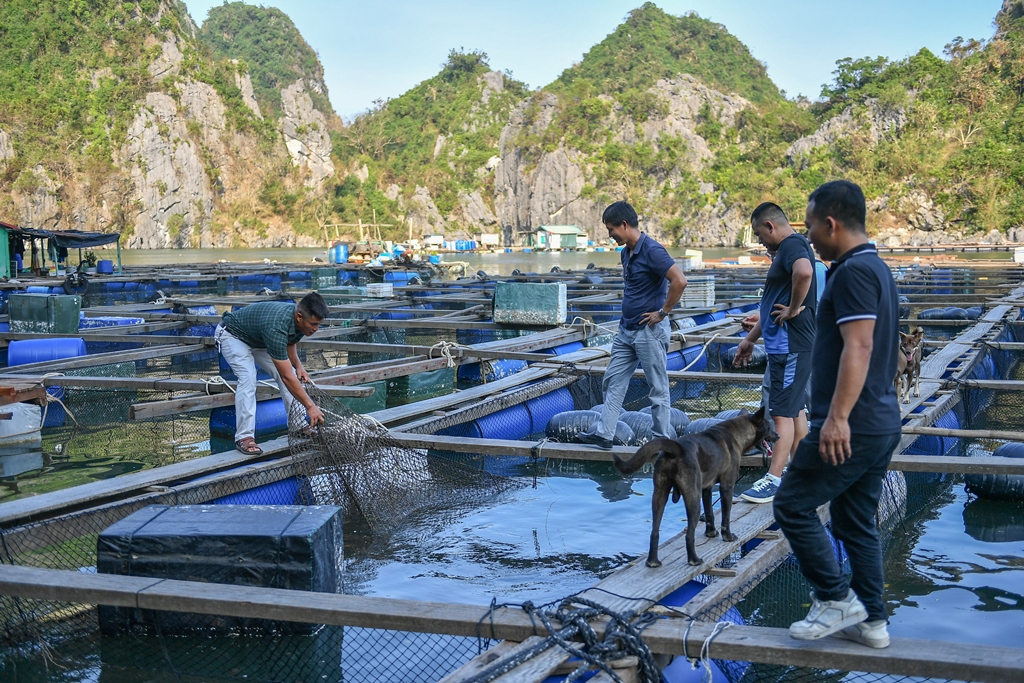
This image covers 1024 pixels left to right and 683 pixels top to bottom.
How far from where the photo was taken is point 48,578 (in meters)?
4.04

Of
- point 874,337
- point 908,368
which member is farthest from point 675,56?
point 874,337

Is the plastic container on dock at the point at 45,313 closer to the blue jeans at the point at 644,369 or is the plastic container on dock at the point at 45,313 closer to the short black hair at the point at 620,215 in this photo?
the blue jeans at the point at 644,369

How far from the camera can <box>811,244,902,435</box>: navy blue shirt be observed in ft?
9.93

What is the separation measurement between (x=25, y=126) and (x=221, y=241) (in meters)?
20.6

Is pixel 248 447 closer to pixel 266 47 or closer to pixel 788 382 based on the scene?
pixel 788 382

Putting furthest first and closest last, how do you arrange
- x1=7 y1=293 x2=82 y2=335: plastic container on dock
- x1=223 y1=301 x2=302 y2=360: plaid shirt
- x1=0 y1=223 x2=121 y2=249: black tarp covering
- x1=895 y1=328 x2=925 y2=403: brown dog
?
x1=0 y1=223 x2=121 y2=249: black tarp covering → x1=7 y1=293 x2=82 y2=335: plastic container on dock → x1=895 y1=328 x2=925 y2=403: brown dog → x1=223 y1=301 x2=302 y2=360: plaid shirt

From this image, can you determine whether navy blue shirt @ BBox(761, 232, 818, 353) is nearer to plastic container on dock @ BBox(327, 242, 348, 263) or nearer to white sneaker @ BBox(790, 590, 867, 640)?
white sneaker @ BBox(790, 590, 867, 640)

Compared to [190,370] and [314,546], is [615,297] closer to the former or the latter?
[190,370]

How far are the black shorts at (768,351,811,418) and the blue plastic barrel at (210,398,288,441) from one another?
18.7 feet

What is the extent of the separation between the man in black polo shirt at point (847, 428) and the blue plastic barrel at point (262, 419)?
7150 mm

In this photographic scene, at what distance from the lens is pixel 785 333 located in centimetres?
544

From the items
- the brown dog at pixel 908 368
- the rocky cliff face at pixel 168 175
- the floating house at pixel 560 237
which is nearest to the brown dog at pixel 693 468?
the brown dog at pixel 908 368

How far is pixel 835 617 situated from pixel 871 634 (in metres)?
0.14

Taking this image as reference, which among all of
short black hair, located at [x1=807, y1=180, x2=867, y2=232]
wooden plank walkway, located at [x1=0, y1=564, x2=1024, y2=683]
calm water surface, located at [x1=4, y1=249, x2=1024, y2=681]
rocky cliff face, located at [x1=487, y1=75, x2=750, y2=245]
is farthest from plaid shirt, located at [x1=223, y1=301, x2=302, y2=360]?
rocky cliff face, located at [x1=487, y1=75, x2=750, y2=245]
